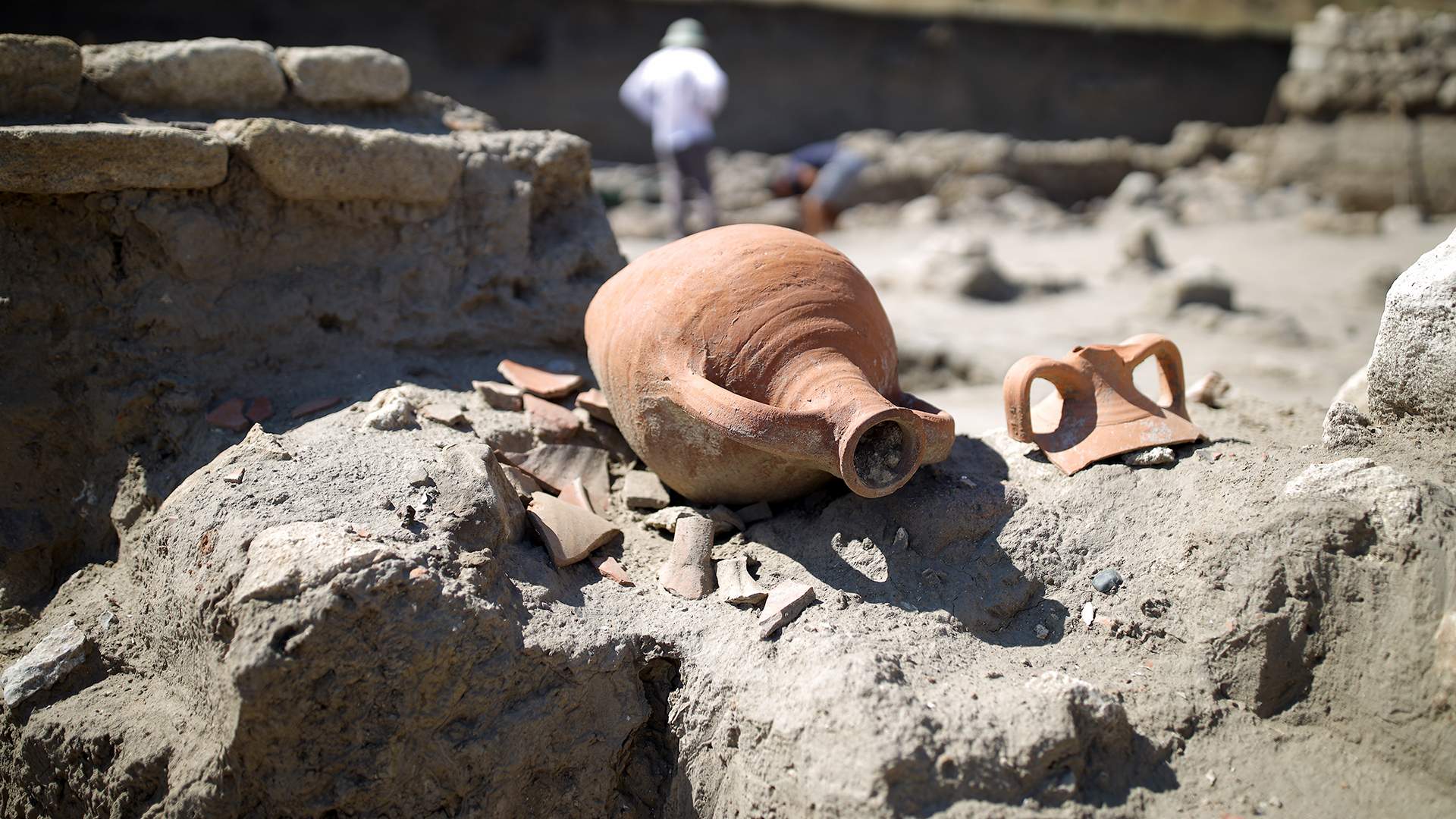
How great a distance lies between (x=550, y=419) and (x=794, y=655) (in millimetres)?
1152

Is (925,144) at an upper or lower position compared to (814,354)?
lower

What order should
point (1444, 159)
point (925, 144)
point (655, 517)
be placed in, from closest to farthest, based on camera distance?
1. point (655, 517)
2. point (1444, 159)
3. point (925, 144)

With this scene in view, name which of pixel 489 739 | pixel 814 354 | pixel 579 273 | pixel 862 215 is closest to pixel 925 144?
pixel 862 215

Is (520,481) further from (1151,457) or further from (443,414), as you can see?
(1151,457)

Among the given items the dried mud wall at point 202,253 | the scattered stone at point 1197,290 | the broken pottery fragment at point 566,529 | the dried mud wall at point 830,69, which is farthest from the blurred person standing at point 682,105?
the dried mud wall at point 830,69

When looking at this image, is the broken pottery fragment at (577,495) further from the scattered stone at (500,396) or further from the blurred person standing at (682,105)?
the blurred person standing at (682,105)

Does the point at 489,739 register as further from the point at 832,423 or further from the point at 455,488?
the point at 832,423

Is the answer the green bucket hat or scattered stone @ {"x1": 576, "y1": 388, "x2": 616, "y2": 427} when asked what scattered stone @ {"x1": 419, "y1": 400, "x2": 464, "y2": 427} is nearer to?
scattered stone @ {"x1": 576, "y1": 388, "x2": 616, "y2": 427}

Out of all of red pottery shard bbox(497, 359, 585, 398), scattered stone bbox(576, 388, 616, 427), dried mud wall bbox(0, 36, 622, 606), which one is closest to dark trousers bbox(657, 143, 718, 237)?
dried mud wall bbox(0, 36, 622, 606)

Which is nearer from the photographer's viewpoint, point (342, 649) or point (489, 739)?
point (342, 649)

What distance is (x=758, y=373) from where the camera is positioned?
7.64 feet

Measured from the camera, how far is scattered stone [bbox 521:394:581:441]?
2795 mm

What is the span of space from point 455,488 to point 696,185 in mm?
4999

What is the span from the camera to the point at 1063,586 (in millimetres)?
2279
